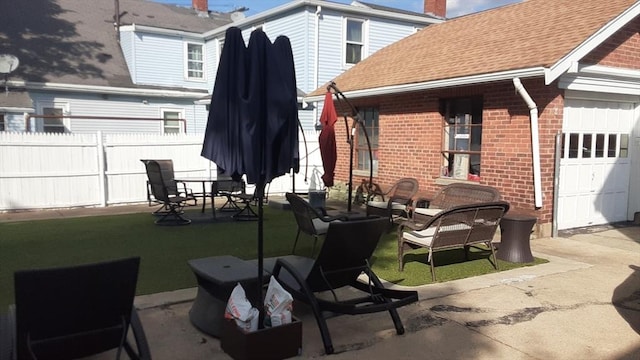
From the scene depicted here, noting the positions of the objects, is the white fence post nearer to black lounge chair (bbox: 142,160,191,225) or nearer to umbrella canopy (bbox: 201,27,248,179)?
black lounge chair (bbox: 142,160,191,225)

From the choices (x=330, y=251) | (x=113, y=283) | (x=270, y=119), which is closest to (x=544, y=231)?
(x=330, y=251)

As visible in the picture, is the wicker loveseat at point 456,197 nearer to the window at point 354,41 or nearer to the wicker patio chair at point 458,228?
the wicker patio chair at point 458,228

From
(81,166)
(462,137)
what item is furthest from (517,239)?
(81,166)

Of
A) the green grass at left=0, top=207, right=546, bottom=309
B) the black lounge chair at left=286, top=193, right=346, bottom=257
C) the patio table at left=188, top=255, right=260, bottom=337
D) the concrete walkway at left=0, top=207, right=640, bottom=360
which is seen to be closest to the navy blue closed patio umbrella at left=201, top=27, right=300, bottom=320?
the patio table at left=188, top=255, right=260, bottom=337

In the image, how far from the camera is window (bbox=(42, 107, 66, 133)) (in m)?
16.1

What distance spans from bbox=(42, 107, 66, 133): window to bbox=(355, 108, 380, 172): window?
10547mm

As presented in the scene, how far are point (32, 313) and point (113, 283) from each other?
0.41m

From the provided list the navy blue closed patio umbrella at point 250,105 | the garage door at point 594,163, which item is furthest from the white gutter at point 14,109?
the garage door at point 594,163

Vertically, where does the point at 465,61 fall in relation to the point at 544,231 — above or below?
above

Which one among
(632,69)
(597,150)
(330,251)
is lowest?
(330,251)

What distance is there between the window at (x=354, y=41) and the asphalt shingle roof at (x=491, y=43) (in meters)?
3.66

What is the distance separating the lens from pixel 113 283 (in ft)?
8.99

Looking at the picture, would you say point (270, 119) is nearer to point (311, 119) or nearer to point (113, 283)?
point (113, 283)

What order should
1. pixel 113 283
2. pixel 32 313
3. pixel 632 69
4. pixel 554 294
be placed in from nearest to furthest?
pixel 32 313, pixel 113 283, pixel 554 294, pixel 632 69
